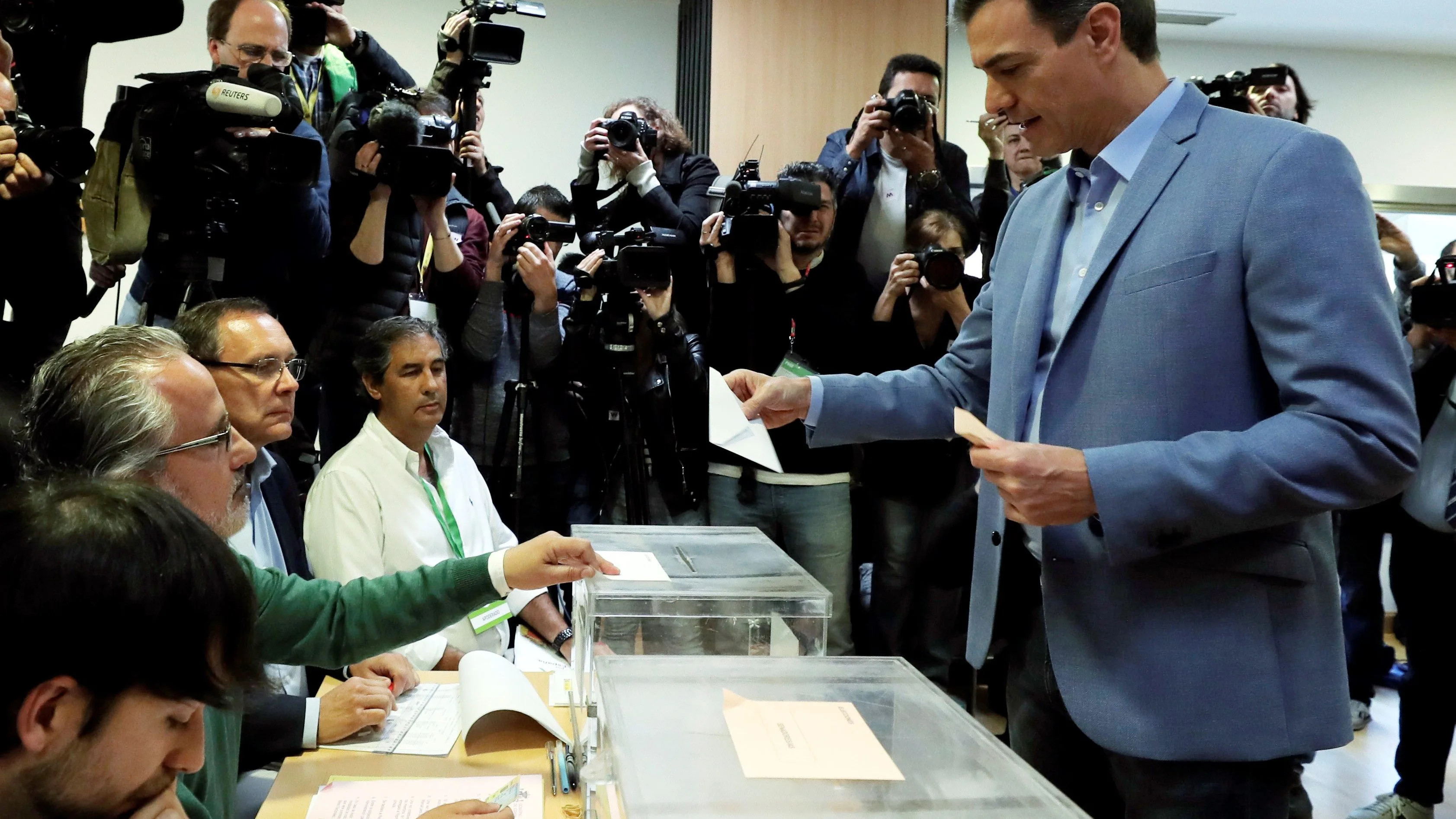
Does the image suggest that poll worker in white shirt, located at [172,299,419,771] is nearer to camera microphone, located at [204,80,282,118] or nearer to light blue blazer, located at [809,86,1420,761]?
camera microphone, located at [204,80,282,118]

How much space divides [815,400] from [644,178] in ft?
5.80

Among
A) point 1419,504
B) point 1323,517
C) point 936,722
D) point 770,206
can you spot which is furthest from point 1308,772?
point 936,722

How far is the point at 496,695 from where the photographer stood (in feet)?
4.81

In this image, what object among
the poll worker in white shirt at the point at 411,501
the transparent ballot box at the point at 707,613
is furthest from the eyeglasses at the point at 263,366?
the transparent ballot box at the point at 707,613

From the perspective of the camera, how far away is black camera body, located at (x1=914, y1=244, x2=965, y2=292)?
8.55ft

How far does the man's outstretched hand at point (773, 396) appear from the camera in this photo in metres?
1.44

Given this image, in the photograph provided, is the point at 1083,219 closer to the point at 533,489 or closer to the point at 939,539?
the point at 939,539

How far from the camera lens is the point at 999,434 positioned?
1.30 metres

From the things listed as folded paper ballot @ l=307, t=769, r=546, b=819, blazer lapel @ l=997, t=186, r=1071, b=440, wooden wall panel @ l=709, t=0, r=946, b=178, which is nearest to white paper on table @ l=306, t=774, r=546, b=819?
folded paper ballot @ l=307, t=769, r=546, b=819

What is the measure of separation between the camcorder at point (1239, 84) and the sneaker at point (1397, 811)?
66.3 inches

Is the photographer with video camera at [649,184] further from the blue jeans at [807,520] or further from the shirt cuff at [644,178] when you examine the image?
the blue jeans at [807,520]

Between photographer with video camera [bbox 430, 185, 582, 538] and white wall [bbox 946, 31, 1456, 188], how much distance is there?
4.33m

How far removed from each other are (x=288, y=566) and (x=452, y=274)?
1171 mm

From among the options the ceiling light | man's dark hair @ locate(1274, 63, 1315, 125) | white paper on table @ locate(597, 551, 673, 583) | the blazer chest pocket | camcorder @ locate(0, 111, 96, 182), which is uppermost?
the ceiling light
